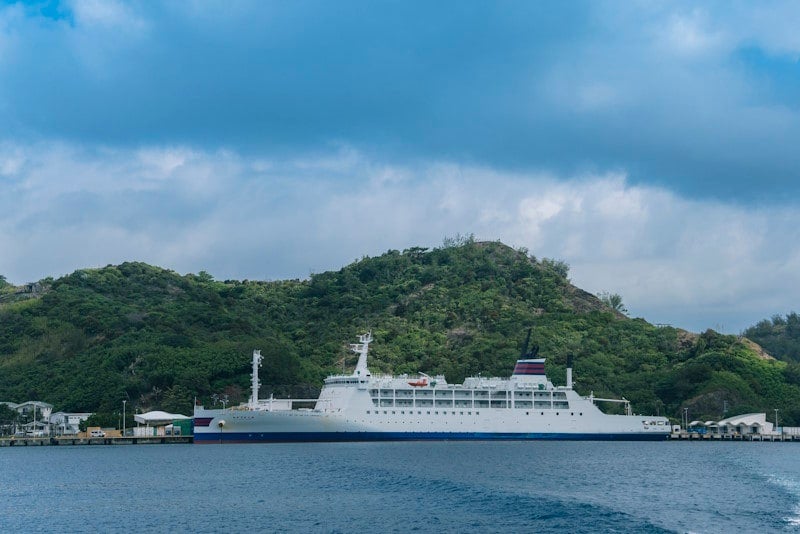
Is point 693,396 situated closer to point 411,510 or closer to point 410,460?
point 410,460

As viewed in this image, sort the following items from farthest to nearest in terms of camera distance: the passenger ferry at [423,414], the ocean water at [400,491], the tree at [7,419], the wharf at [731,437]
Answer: the wharf at [731,437]
the tree at [7,419]
the passenger ferry at [423,414]
the ocean water at [400,491]

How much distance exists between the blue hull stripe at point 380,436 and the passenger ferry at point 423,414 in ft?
0.24

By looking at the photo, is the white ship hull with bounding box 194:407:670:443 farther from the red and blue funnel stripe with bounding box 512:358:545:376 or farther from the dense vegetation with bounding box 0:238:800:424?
the dense vegetation with bounding box 0:238:800:424

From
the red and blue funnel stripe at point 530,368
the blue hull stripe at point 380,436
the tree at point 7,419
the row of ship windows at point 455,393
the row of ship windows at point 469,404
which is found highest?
the red and blue funnel stripe at point 530,368

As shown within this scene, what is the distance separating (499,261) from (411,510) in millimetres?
120106

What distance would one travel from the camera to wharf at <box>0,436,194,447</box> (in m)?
77.8

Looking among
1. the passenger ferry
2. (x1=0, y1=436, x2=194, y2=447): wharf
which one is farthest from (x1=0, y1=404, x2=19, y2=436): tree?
the passenger ferry

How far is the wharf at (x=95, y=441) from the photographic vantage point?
3061 inches

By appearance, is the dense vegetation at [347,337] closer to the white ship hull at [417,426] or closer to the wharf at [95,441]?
the wharf at [95,441]

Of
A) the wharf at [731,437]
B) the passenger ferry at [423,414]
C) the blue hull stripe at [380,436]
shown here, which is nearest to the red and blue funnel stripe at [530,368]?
the passenger ferry at [423,414]

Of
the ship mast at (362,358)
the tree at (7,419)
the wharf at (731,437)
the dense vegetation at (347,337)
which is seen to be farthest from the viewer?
the dense vegetation at (347,337)

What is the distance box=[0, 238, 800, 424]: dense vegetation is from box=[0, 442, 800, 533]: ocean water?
3362 cm

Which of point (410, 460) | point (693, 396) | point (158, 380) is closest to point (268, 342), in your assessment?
point (158, 380)

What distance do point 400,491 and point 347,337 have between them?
8070cm
